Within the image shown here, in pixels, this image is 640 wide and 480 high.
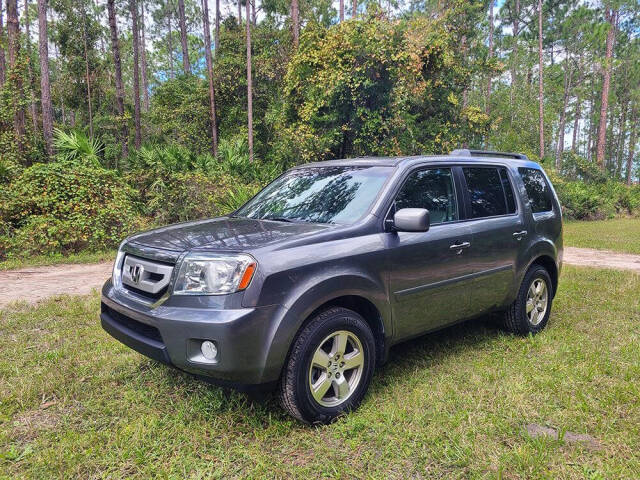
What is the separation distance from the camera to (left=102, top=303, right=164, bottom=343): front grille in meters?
2.82

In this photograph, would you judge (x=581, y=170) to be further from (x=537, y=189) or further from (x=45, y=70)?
(x=45, y=70)

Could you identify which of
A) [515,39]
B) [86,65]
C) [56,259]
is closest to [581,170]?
[515,39]

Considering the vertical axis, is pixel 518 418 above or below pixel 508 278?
below

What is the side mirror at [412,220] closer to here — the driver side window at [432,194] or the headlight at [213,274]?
the driver side window at [432,194]

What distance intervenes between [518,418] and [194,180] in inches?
412

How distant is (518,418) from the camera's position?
2988 mm

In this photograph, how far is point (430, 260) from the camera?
3.53 meters

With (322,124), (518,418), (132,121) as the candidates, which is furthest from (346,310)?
(132,121)

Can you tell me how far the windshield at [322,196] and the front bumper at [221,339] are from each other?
3.53 feet

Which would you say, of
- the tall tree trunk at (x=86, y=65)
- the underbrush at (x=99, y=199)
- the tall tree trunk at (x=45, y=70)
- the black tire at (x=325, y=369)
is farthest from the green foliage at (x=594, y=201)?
the tall tree trunk at (x=86, y=65)

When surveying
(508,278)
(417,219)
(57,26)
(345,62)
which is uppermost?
(57,26)

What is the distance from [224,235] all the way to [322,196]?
96cm

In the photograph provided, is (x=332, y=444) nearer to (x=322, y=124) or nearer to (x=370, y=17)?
(x=322, y=124)

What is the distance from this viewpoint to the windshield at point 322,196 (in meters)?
3.46
